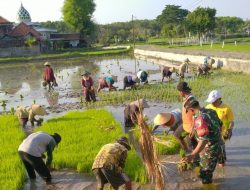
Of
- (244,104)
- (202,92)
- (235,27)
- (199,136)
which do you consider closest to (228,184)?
(199,136)

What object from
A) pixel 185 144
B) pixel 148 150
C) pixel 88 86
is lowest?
pixel 185 144

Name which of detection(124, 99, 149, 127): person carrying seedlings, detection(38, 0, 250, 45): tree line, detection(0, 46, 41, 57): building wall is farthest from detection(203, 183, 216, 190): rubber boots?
detection(0, 46, 41, 57): building wall

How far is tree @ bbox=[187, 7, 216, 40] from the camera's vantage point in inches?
1890

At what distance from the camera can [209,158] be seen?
5117 millimetres

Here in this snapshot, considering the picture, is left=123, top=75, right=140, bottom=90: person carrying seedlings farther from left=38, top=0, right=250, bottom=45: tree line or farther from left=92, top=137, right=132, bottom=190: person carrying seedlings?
left=92, top=137, right=132, bottom=190: person carrying seedlings

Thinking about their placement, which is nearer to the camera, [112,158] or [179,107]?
[112,158]

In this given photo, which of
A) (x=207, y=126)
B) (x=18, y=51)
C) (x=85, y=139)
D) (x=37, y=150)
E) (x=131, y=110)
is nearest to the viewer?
(x=207, y=126)

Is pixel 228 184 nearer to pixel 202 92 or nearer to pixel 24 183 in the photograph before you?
pixel 24 183

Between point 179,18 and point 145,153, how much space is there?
80.1 meters

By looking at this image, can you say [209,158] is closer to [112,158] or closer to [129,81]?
[112,158]

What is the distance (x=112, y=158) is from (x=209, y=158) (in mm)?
1281

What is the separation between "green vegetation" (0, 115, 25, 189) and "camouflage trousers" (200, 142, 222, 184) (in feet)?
9.66

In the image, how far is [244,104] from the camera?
10945mm

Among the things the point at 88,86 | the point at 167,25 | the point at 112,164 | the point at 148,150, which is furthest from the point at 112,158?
the point at 167,25
